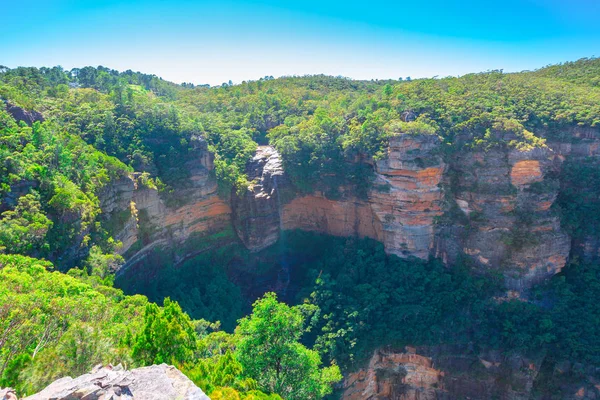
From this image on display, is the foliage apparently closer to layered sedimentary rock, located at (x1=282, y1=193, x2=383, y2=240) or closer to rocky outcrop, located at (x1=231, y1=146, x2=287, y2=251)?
rocky outcrop, located at (x1=231, y1=146, x2=287, y2=251)

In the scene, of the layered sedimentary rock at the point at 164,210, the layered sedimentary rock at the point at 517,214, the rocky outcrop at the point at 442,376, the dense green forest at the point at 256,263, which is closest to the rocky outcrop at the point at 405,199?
the dense green forest at the point at 256,263

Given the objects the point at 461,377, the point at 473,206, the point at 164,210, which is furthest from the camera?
the point at 164,210

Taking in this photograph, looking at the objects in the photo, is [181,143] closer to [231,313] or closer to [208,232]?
[208,232]

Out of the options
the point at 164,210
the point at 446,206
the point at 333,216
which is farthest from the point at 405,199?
the point at 164,210

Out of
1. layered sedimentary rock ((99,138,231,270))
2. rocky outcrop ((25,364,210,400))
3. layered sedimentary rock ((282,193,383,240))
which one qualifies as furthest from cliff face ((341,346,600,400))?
rocky outcrop ((25,364,210,400))

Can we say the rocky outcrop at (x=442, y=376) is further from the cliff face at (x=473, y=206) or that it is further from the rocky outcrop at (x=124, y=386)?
the rocky outcrop at (x=124, y=386)

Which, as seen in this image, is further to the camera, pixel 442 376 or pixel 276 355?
pixel 442 376

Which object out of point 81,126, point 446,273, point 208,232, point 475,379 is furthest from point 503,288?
point 81,126

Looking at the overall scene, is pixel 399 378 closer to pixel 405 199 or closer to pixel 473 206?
pixel 405 199
